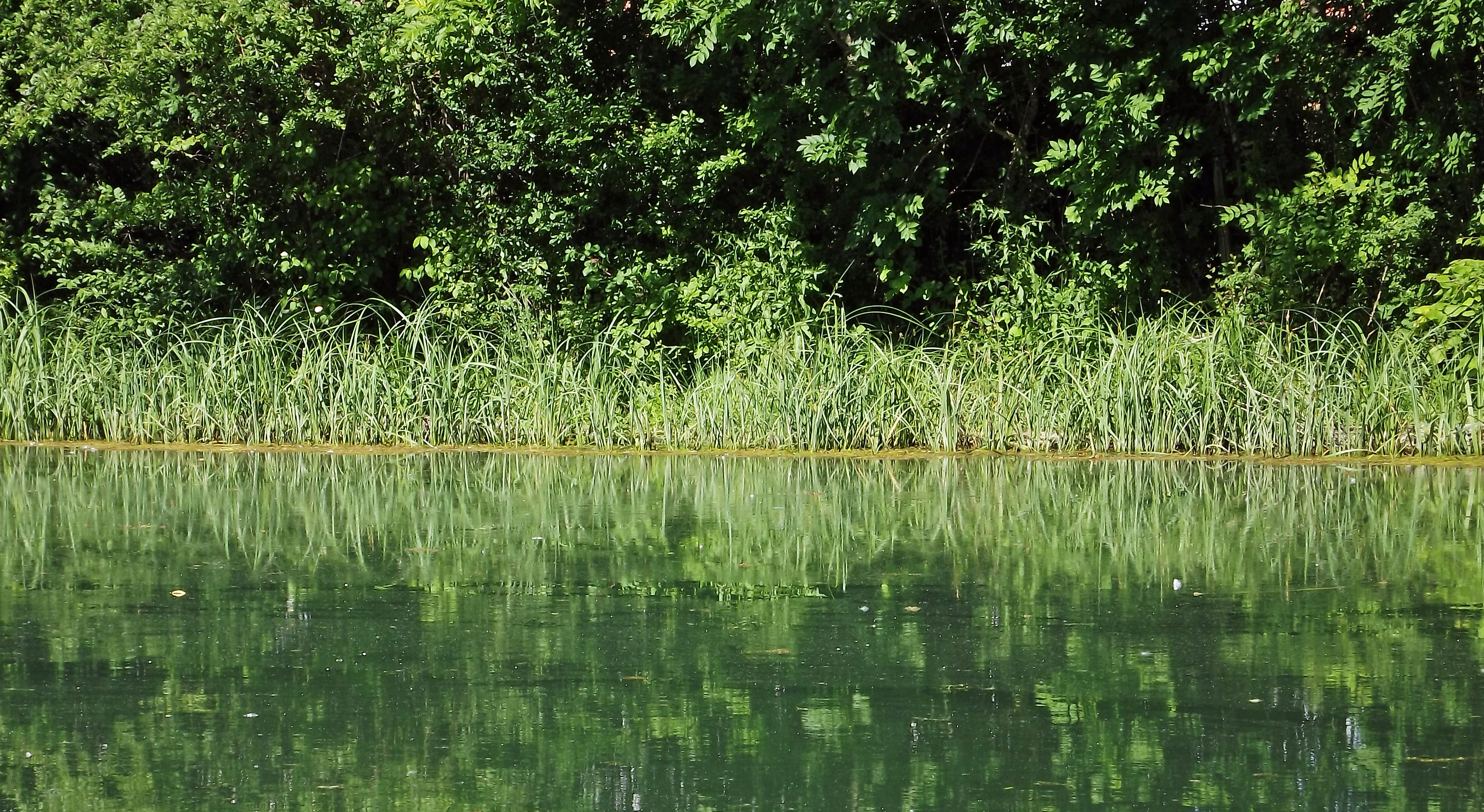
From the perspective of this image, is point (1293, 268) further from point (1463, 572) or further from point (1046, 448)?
point (1463, 572)

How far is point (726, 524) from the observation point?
7918mm

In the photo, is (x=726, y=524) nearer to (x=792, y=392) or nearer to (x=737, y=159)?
(x=792, y=392)

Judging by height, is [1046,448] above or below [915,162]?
below

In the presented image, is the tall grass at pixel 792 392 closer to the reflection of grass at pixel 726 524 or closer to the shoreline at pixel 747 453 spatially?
the shoreline at pixel 747 453

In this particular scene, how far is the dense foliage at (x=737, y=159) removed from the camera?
11969 mm

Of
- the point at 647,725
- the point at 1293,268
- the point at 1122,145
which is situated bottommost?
the point at 647,725

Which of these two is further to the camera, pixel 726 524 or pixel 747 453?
pixel 747 453

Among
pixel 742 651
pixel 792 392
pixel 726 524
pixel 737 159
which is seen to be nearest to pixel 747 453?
pixel 792 392

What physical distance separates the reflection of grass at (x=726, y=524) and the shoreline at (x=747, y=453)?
0.24 metres

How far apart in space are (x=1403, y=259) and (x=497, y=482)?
21.6 ft

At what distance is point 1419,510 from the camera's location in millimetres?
8273

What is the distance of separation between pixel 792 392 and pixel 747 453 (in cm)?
53

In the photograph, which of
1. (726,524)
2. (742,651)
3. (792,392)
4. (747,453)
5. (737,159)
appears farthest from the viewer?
(737,159)

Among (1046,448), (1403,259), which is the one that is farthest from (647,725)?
(1403,259)
